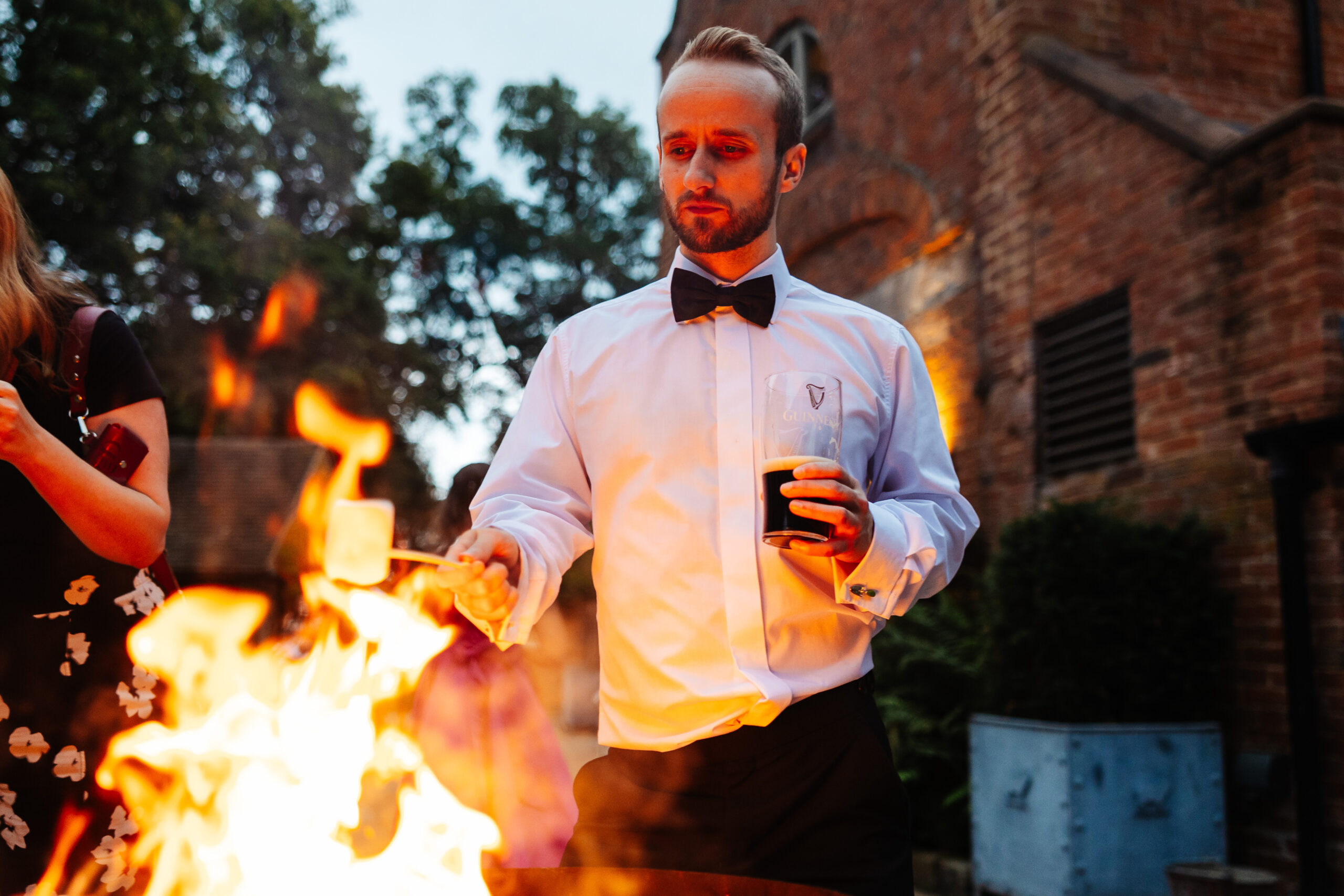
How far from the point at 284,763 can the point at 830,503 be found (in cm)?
108

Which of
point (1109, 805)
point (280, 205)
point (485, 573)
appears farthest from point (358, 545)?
point (280, 205)

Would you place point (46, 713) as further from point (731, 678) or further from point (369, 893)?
point (731, 678)

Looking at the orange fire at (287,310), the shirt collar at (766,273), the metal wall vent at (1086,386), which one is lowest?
the shirt collar at (766,273)

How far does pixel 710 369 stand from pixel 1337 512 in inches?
168

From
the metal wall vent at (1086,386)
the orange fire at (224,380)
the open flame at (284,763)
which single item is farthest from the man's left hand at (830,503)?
the orange fire at (224,380)

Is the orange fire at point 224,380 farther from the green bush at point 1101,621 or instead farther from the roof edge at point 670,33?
the green bush at point 1101,621

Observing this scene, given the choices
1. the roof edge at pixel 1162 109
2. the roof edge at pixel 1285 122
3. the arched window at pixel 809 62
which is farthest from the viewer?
the arched window at pixel 809 62

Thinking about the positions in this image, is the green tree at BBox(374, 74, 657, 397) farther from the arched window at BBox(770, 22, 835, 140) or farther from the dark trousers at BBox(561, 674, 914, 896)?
the dark trousers at BBox(561, 674, 914, 896)

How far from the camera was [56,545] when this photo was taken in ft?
7.21

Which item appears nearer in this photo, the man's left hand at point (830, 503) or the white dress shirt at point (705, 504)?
the man's left hand at point (830, 503)

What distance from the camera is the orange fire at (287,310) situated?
20.7 m

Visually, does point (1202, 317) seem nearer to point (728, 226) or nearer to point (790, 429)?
point (728, 226)

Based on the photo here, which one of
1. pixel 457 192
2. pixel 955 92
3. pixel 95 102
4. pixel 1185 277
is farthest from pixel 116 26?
pixel 457 192

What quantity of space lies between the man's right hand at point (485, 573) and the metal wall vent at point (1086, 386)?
5641 millimetres
